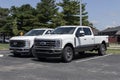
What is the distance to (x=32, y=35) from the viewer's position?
2041 cm

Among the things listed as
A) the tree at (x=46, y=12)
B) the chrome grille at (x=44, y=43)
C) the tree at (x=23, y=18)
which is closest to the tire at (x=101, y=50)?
the chrome grille at (x=44, y=43)

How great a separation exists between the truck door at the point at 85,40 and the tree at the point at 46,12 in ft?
114

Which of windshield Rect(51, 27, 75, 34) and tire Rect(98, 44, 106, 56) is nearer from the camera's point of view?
windshield Rect(51, 27, 75, 34)

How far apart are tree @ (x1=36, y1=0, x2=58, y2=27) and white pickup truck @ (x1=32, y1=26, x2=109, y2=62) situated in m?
35.5

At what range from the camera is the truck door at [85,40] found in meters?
17.8

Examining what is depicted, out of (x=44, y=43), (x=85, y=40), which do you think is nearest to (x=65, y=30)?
(x=85, y=40)

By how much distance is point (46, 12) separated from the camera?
55.6m

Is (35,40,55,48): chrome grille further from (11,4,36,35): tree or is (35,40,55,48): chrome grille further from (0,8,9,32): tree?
(0,8,9,32): tree

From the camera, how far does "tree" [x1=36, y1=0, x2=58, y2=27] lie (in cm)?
5462

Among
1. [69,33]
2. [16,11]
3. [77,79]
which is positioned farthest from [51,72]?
[16,11]

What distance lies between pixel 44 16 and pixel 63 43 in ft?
131

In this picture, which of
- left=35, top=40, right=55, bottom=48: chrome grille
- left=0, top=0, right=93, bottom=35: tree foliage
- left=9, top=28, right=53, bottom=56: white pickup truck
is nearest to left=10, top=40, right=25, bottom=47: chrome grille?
left=9, top=28, right=53, bottom=56: white pickup truck

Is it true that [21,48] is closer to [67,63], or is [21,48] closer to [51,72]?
[67,63]

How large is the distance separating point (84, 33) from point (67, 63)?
10.7ft
